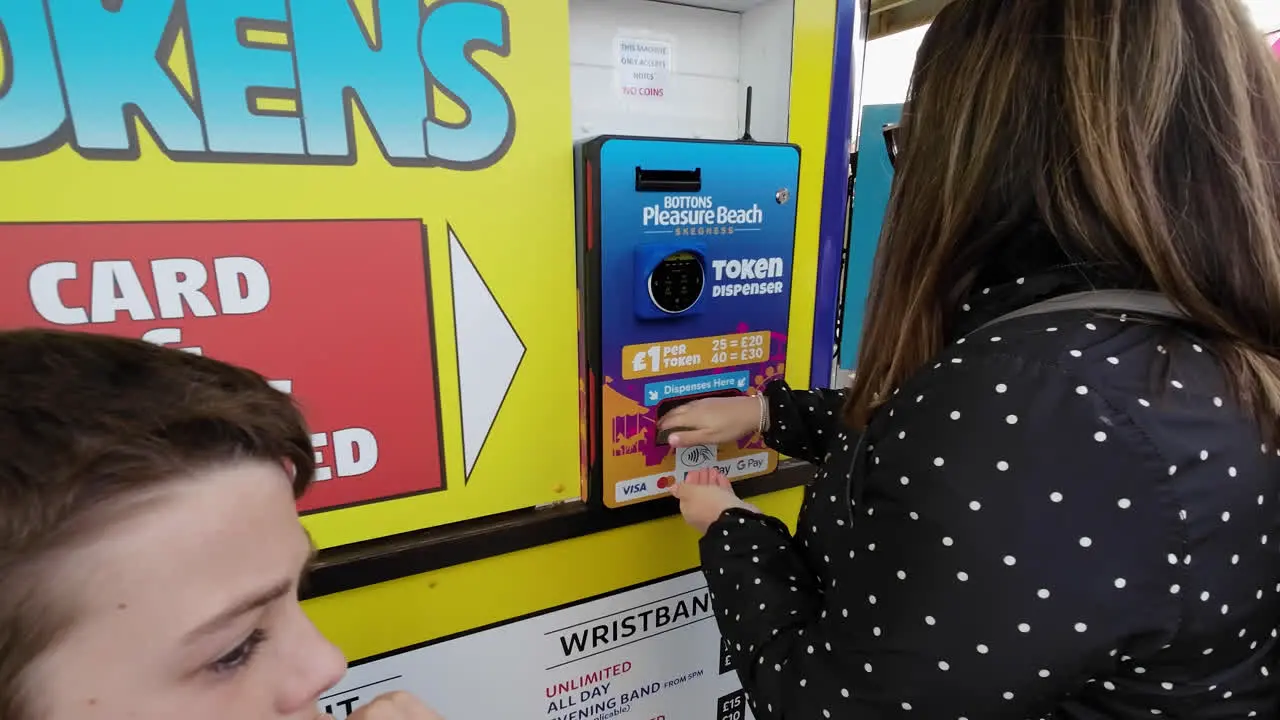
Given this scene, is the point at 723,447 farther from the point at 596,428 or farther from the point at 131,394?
the point at 131,394

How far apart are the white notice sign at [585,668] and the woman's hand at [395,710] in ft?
0.62

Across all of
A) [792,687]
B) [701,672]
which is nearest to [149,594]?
[792,687]

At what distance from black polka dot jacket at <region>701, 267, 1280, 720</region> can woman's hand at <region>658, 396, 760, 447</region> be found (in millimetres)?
350

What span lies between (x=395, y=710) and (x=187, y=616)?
26cm

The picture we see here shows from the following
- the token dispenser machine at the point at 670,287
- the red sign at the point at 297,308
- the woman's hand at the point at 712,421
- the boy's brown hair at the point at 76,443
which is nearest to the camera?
the boy's brown hair at the point at 76,443

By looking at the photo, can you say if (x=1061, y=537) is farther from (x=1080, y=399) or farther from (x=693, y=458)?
(x=693, y=458)

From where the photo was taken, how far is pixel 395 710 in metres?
0.65

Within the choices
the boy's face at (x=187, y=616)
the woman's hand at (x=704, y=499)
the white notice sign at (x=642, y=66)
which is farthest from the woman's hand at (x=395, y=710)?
the white notice sign at (x=642, y=66)

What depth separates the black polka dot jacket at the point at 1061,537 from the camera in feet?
1.65

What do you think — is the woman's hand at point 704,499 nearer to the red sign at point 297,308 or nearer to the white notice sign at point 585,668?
the white notice sign at point 585,668

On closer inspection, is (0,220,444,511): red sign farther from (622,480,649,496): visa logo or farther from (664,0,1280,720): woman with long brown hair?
(664,0,1280,720): woman with long brown hair

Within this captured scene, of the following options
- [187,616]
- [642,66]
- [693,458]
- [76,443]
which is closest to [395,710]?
[187,616]

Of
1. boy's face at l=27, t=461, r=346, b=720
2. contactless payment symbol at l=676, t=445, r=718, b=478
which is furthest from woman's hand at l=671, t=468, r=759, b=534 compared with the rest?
boy's face at l=27, t=461, r=346, b=720

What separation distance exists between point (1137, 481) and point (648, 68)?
0.71 m
